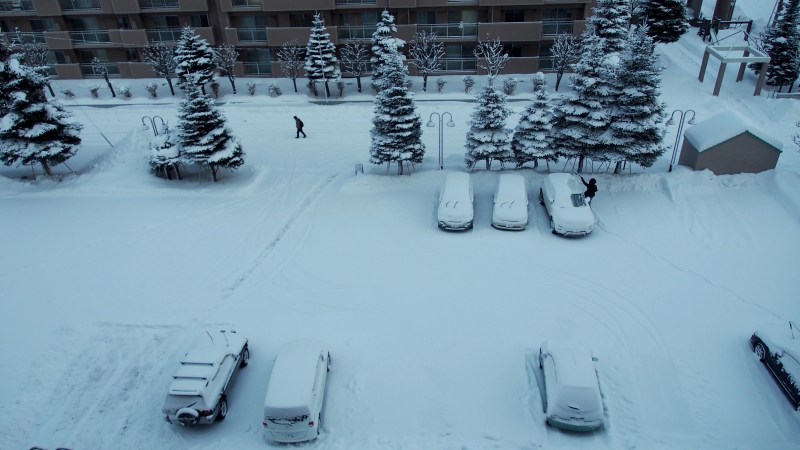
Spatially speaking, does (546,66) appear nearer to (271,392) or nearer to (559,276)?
(559,276)

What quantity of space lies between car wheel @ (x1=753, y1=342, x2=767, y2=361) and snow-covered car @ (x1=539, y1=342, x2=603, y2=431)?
183 inches

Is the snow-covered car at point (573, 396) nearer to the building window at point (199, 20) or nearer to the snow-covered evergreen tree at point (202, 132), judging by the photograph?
the snow-covered evergreen tree at point (202, 132)

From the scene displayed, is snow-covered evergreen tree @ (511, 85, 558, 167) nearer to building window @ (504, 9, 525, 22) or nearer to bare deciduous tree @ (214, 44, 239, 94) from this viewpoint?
building window @ (504, 9, 525, 22)

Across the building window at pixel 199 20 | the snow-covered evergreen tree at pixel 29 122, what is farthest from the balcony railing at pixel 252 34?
the snow-covered evergreen tree at pixel 29 122

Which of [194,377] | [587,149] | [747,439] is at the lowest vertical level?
[747,439]

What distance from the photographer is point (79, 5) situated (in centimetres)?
3475

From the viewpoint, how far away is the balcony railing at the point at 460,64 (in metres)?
34.5

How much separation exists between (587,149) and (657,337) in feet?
30.8

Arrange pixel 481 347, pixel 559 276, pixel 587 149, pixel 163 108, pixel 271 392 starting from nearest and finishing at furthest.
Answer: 1. pixel 271 392
2. pixel 481 347
3. pixel 559 276
4. pixel 587 149
5. pixel 163 108

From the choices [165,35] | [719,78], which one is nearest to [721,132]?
[719,78]

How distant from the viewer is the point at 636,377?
1218 centimetres

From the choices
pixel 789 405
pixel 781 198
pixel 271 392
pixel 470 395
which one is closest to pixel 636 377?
pixel 789 405

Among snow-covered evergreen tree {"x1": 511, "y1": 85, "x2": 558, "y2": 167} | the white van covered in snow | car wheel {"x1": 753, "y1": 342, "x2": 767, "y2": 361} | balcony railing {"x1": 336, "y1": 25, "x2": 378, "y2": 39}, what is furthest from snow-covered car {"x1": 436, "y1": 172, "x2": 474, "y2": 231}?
balcony railing {"x1": 336, "y1": 25, "x2": 378, "y2": 39}

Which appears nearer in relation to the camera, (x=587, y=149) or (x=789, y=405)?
(x=789, y=405)
